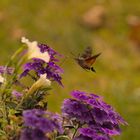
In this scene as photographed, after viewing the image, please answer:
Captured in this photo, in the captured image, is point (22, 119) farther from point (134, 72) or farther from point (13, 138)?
point (134, 72)

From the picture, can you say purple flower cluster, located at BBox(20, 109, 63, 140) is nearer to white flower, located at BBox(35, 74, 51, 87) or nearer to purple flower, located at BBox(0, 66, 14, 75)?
white flower, located at BBox(35, 74, 51, 87)

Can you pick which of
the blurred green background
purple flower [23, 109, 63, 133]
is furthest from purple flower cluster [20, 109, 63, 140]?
the blurred green background

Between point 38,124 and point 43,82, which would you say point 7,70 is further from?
point 38,124

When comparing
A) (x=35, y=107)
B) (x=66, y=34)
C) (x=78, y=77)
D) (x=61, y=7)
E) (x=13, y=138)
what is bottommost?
(x=13, y=138)

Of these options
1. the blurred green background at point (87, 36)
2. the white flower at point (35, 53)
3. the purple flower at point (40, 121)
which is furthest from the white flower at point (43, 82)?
the blurred green background at point (87, 36)

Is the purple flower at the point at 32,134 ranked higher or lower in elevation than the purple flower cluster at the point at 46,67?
lower

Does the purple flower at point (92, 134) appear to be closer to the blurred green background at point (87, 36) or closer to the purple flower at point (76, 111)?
the purple flower at point (76, 111)

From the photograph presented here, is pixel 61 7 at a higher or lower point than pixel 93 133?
higher

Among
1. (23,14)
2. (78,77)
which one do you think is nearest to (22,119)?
(78,77)
